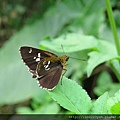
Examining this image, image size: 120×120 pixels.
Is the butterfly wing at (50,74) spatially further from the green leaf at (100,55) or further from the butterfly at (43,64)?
the green leaf at (100,55)

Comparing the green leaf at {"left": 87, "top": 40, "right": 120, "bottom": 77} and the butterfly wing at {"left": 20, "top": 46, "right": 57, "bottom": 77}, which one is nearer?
the butterfly wing at {"left": 20, "top": 46, "right": 57, "bottom": 77}

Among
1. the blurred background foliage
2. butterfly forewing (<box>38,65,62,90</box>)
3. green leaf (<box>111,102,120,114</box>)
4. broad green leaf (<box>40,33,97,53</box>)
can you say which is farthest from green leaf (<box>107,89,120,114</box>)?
the blurred background foliage

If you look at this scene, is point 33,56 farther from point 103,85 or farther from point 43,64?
point 103,85

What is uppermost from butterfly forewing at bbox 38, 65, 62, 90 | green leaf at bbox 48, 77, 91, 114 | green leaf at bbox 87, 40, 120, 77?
green leaf at bbox 48, 77, 91, 114

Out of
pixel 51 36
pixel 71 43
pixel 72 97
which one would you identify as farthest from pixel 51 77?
pixel 51 36

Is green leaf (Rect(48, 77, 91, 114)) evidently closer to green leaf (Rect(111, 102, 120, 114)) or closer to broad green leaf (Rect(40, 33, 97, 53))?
green leaf (Rect(111, 102, 120, 114))

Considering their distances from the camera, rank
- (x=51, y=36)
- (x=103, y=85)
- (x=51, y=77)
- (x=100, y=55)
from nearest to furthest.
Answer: (x=51, y=77) → (x=100, y=55) → (x=103, y=85) → (x=51, y=36)

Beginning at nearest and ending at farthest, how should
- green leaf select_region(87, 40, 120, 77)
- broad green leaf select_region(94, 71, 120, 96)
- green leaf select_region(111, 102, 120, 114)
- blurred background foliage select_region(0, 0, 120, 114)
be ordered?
1. green leaf select_region(111, 102, 120, 114)
2. green leaf select_region(87, 40, 120, 77)
3. broad green leaf select_region(94, 71, 120, 96)
4. blurred background foliage select_region(0, 0, 120, 114)

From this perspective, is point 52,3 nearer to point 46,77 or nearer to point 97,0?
point 97,0

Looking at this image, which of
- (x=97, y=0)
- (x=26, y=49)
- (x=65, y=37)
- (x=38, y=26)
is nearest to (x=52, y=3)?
(x=38, y=26)
